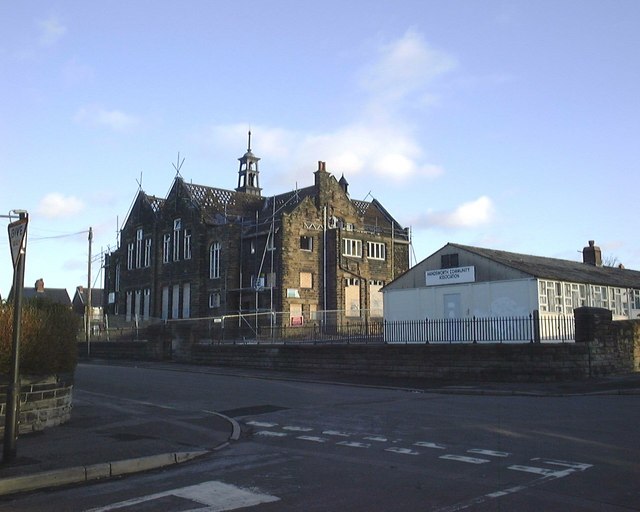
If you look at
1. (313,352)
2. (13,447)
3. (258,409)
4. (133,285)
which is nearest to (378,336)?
(313,352)

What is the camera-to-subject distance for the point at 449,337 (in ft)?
80.5

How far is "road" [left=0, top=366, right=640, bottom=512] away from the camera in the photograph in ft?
22.0

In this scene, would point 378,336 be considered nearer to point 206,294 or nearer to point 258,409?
point 258,409

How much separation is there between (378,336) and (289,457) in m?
18.2

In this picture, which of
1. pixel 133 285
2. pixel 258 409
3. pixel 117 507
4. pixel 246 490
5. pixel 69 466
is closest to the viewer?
pixel 117 507

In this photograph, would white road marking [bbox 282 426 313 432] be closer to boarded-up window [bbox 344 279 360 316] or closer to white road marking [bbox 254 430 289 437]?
white road marking [bbox 254 430 289 437]

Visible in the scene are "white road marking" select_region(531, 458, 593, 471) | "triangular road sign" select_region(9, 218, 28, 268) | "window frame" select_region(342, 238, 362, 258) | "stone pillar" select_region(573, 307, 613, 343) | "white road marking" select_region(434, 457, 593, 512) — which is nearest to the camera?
"white road marking" select_region(434, 457, 593, 512)

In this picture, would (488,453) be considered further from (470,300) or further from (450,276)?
(450,276)

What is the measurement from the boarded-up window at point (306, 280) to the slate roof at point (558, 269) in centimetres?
2061

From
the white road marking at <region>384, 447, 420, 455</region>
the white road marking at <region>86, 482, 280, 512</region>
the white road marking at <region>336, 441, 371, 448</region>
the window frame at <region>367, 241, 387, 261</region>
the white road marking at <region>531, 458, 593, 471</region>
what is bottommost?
the white road marking at <region>336, 441, 371, 448</region>

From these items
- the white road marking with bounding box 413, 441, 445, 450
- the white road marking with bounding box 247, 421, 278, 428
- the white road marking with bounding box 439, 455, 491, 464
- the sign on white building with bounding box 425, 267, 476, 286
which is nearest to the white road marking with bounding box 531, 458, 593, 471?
the white road marking with bounding box 439, 455, 491, 464

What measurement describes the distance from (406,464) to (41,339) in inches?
267

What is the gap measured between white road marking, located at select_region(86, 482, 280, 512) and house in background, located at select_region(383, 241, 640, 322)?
21108mm

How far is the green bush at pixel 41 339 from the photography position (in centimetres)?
1068
